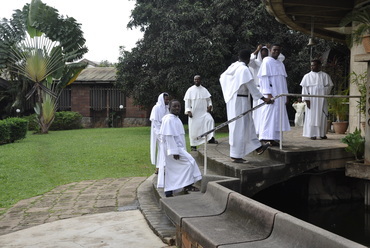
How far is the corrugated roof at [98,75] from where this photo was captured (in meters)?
30.3

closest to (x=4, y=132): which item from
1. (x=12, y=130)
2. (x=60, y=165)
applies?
(x=12, y=130)

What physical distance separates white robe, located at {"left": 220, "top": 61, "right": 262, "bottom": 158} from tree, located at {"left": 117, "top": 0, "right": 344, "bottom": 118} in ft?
42.6

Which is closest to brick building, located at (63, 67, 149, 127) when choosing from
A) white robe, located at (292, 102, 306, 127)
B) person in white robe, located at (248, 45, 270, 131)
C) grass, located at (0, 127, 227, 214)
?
white robe, located at (292, 102, 306, 127)

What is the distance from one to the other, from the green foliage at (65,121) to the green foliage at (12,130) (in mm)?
7665

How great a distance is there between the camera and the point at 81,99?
30.9m

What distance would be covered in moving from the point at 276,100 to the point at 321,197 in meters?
2.24

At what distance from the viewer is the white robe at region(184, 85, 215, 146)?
1110 centimetres

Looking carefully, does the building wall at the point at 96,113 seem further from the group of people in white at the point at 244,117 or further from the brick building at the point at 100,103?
the group of people in white at the point at 244,117

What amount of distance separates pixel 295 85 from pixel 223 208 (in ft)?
60.0

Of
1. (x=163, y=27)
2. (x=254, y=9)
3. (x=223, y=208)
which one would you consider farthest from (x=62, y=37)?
(x=223, y=208)

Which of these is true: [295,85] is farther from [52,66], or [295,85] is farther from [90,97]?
[90,97]

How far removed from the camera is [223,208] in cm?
506

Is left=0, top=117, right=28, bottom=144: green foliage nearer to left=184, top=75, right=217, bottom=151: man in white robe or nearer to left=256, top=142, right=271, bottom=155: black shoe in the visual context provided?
left=184, top=75, right=217, bottom=151: man in white robe

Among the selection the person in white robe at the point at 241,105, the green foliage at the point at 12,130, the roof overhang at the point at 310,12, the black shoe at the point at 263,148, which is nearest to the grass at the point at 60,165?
the green foliage at the point at 12,130
